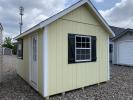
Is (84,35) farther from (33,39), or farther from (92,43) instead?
(33,39)

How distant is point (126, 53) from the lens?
554 inches

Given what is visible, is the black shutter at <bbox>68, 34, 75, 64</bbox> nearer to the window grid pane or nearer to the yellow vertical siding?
the window grid pane

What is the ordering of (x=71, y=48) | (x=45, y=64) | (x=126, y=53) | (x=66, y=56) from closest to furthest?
(x=45, y=64) < (x=66, y=56) < (x=71, y=48) < (x=126, y=53)

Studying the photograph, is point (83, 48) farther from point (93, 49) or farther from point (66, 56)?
point (66, 56)

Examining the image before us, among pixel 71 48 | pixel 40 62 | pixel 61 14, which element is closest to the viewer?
pixel 61 14

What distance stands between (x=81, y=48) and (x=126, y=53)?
31.0ft

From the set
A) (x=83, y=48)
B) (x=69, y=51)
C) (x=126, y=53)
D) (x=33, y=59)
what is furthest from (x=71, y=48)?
(x=126, y=53)

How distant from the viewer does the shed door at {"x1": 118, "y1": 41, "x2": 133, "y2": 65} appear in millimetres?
13719

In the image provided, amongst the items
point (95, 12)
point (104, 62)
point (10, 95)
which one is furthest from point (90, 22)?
point (10, 95)

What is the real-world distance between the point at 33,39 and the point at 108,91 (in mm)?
4322

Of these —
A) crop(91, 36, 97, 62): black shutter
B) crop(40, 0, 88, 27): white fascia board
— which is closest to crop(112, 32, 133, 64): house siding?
crop(91, 36, 97, 62): black shutter

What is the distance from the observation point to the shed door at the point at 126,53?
45.0ft

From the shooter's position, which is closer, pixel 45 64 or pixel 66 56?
pixel 45 64

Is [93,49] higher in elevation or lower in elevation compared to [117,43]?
lower
